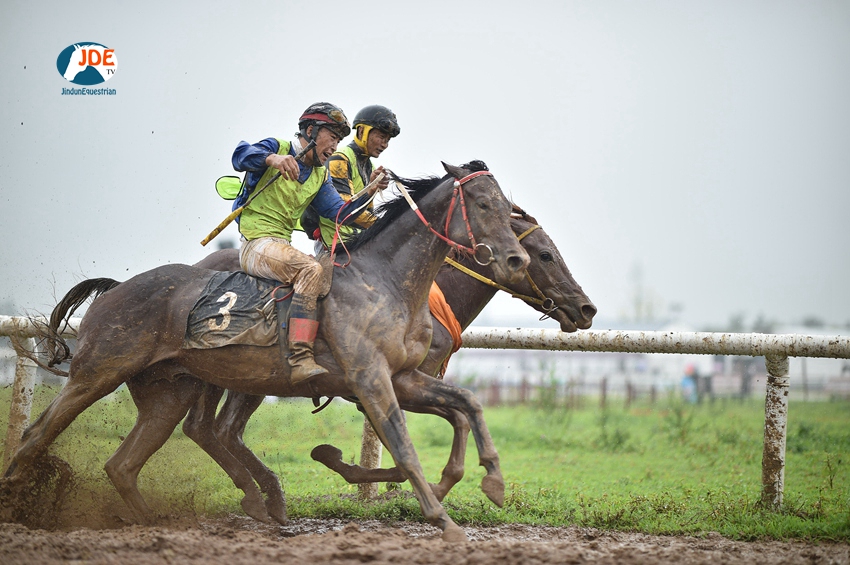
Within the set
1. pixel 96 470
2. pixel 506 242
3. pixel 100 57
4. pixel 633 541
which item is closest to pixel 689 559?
pixel 633 541

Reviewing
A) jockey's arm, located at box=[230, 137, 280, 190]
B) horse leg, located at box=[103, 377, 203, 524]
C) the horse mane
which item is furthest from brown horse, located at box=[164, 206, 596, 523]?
jockey's arm, located at box=[230, 137, 280, 190]

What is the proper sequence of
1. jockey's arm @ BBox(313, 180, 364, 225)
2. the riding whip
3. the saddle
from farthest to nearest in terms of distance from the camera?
jockey's arm @ BBox(313, 180, 364, 225)
the riding whip
the saddle

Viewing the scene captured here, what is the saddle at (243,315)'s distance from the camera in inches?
230

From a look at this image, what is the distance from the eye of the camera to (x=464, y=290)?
22.6 ft

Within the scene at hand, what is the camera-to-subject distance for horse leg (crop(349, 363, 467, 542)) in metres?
5.39

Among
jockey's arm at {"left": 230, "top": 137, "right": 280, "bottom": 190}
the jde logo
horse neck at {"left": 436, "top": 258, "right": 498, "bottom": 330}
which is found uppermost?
the jde logo

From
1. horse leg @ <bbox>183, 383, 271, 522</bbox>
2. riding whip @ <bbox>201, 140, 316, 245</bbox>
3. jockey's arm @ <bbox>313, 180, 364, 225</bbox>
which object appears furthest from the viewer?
horse leg @ <bbox>183, 383, 271, 522</bbox>

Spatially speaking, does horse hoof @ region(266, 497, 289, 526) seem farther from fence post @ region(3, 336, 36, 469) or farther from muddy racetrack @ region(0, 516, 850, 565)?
fence post @ region(3, 336, 36, 469)

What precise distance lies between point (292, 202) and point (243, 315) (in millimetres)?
995

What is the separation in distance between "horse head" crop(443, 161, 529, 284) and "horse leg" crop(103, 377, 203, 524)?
2384mm

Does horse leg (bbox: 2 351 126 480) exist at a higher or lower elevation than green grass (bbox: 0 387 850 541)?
higher

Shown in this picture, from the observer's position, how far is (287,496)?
24.8ft

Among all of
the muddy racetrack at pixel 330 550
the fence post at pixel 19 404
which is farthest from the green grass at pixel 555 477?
the muddy racetrack at pixel 330 550

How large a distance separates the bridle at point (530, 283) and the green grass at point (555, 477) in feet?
5.53
